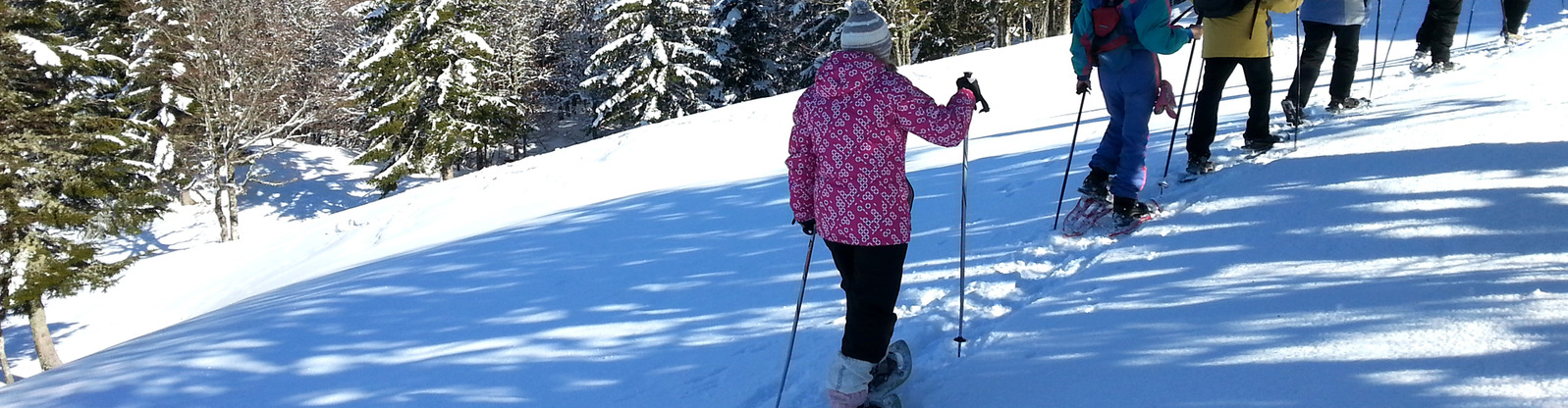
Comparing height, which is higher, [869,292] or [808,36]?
Result: [808,36]

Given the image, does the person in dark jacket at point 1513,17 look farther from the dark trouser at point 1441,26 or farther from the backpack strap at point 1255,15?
the backpack strap at point 1255,15

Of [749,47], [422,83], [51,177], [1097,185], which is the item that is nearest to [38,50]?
[51,177]

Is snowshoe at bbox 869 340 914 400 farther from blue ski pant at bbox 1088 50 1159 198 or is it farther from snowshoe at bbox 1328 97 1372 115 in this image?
→ snowshoe at bbox 1328 97 1372 115

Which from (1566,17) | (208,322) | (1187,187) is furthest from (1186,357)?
(1566,17)

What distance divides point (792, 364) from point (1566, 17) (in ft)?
43.4

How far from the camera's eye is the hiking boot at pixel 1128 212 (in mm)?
4520

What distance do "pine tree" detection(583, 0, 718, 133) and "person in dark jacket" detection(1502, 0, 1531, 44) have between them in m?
20.9

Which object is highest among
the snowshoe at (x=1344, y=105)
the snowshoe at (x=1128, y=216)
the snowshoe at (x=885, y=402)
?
the snowshoe at (x=1344, y=105)

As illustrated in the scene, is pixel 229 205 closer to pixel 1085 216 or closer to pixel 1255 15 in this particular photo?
pixel 1085 216

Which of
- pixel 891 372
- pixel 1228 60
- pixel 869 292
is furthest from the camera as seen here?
pixel 1228 60

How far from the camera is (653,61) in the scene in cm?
2722

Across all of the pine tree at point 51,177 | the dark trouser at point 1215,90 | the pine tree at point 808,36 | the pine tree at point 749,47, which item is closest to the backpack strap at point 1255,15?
the dark trouser at point 1215,90

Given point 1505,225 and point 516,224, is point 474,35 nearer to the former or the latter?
point 516,224

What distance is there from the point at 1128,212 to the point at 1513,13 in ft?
25.4
